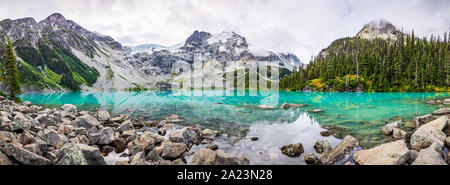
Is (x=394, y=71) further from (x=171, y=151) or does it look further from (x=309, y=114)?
(x=171, y=151)

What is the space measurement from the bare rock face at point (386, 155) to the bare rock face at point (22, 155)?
18.5m

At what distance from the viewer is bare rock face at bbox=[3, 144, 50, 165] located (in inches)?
353

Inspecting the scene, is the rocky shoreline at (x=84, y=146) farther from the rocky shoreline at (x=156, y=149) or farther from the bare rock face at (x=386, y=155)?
the bare rock face at (x=386, y=155)

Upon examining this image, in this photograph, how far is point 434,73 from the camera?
95438mm

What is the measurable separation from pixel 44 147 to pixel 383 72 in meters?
141

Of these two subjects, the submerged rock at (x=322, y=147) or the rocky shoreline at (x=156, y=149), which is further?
the submerged rock at (x=322, y=147)

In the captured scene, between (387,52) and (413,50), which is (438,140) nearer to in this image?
(387,52)

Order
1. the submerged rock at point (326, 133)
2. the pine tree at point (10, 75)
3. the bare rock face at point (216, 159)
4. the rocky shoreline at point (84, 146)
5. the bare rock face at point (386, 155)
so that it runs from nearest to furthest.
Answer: the rocky shoreline at point (84, 146) < the bare rock face at point (386, 155) < the bare rock face at point (216, 159) < the submerged rock at point (326, 133) < the pine tree at point (10, 75)

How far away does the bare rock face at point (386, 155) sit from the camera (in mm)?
10312

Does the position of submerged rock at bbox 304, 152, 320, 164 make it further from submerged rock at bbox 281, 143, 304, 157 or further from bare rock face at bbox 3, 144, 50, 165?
bare rock face at bbox 3, 144, 50, 165

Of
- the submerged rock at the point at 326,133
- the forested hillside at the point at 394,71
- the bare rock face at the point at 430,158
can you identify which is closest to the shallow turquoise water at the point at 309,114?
the submerged rock at the point at 326,133

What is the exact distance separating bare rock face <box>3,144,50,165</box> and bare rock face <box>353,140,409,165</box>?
60.6ft

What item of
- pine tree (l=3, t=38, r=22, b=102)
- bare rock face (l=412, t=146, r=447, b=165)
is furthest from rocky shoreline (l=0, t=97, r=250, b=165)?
pine tree (l=3, t=38, r=22, b=102)

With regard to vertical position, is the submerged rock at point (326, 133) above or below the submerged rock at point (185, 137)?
below
